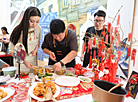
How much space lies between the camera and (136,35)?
4.27 feet

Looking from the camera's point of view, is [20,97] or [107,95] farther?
[20,97]

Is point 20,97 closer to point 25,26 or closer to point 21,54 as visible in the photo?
point 21,54

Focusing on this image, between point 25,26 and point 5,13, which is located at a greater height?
point 5,13

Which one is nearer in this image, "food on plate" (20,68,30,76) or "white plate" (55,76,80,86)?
"white plate" (55,76,80,86)

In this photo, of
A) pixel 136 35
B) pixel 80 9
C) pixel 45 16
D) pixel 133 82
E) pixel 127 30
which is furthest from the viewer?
pixel 45 16

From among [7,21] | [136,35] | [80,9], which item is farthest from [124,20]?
[7,21]

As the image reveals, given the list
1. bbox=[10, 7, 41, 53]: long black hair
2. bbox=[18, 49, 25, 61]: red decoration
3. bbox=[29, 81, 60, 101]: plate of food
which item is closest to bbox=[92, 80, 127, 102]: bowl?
bbox=[29, 81, 60, 101]: plate of food

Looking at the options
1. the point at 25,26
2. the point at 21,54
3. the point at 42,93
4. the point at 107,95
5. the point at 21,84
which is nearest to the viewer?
the point at 107,95

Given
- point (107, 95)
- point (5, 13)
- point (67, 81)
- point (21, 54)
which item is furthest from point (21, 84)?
point (5, 13)

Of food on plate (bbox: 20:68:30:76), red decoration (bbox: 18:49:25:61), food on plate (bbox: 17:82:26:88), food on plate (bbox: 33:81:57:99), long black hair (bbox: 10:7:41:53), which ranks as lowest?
food on plate (bbox: 17:82:26:88)

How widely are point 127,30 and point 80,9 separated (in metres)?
1.63

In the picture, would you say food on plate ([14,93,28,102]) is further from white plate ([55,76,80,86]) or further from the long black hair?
the long black hair

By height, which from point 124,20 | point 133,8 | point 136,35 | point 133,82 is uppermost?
point 133,8

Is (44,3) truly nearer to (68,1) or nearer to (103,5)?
(68,1)
